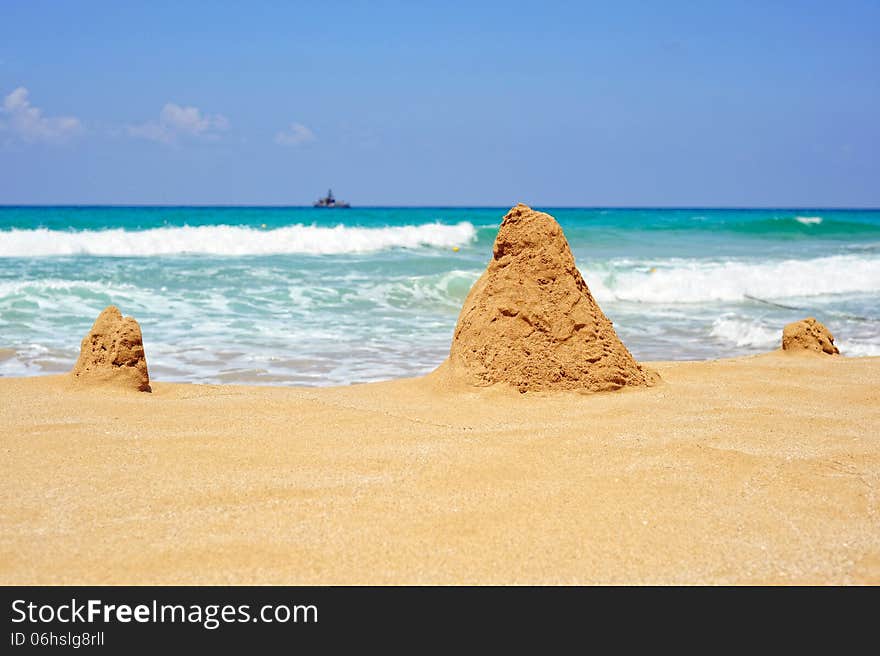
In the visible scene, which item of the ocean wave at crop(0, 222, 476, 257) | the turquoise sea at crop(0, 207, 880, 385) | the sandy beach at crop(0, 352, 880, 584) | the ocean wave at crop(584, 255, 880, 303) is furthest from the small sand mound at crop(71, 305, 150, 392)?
the ocean wave at crop(0, 222, 476, 257)

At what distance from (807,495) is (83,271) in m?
17.8

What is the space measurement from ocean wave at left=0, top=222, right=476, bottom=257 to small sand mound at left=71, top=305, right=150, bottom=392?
2086 cm

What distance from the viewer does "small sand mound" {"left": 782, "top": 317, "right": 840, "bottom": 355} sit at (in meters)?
7.33

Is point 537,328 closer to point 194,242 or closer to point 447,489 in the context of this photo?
point 447,489

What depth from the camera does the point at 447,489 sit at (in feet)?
10.8

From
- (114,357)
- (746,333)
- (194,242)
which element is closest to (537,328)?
(114,357)

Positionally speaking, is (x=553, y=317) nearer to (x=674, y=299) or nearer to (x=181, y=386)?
(x=181, y=386)

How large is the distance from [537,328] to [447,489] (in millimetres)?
2175

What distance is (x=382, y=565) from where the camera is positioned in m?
2.63

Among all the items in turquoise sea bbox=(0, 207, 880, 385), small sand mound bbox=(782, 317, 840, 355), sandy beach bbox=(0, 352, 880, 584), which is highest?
small sand mound bbox=(782, 317, 840, 355)

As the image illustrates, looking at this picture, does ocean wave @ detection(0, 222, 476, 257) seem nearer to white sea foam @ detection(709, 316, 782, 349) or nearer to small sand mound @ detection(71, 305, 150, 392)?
white sea foam @ detection(709, 316, 782, 349)

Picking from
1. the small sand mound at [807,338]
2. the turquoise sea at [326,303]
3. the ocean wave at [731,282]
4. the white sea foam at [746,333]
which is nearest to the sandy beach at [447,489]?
the small sand mound at [807,338]

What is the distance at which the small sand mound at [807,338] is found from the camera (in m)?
7.33
